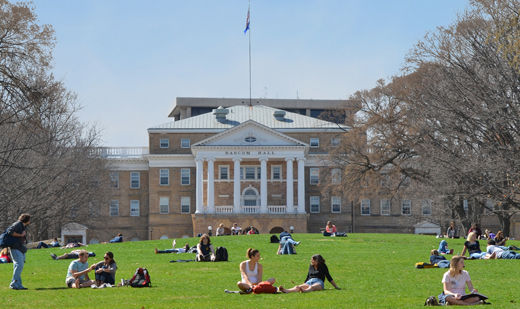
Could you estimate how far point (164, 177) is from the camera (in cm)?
9294

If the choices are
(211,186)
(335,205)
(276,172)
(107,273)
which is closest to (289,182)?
(276,172)

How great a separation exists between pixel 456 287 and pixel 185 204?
75.7 m

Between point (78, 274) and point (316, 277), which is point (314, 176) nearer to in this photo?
point (78, 274)

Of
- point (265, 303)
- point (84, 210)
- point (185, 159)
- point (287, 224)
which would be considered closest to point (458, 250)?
point (265, 303)

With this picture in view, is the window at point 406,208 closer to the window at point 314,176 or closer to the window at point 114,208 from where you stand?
the window at point 314,176

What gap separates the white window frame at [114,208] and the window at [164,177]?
225 inches

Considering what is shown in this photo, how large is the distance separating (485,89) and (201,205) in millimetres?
51844

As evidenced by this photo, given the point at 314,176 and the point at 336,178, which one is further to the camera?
the point at 314,176

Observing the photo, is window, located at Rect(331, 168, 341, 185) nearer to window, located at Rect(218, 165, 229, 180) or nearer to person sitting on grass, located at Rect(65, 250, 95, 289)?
window, located at Rect(218, 165, 229, 180)

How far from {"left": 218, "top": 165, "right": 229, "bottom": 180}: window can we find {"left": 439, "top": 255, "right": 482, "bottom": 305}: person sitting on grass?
71.9 m

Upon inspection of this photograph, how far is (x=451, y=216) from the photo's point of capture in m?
60.6

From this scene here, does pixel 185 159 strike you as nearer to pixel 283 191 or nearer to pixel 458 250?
pixel 283 191

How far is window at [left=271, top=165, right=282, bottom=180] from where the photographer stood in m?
90.3

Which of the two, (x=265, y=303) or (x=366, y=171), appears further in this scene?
(x=366, y=171)
